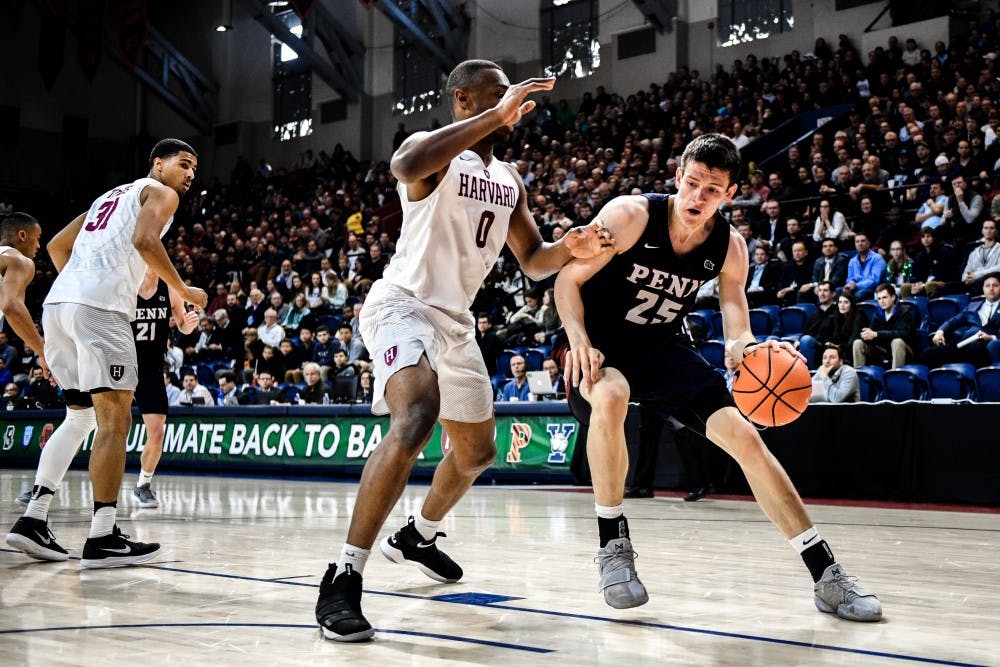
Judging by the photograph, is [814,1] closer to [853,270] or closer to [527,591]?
[853,270]

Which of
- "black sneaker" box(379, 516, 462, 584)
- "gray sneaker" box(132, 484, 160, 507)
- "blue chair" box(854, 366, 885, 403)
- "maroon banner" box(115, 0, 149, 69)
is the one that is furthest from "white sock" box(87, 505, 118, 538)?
"maroon banner" box(115, 0, 149, 69)

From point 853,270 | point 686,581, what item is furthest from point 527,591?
point 853,270

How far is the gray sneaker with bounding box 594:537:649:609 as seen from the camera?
3529 millimetres

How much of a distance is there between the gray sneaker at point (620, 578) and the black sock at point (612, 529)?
28 millimetres

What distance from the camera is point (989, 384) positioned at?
9.80m

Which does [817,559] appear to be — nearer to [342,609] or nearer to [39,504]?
[342,609]

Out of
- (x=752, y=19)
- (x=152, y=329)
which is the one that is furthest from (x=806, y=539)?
(x=752, y=19)

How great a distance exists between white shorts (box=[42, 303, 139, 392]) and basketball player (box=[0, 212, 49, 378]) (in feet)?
1.89

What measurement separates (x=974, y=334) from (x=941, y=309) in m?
0.86

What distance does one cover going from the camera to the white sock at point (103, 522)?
4.85m

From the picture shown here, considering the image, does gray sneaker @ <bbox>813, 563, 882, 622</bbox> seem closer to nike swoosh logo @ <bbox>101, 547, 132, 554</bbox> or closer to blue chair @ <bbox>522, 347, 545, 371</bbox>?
nike swoosh logo @ <bbox>101, 547, 132, 554</bbox>

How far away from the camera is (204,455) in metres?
14.8

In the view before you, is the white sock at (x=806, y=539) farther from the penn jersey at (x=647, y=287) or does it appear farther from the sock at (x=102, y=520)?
the sock at (x=102, y=520)

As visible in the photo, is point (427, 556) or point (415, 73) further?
point (415, 73)
